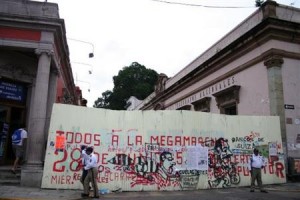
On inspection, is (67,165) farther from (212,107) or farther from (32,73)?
(212,107)

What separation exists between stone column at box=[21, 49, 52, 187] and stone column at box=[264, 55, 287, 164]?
9.64 m

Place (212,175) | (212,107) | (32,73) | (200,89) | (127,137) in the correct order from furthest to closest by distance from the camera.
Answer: (200,89)
(212,107)
(32,73)
(212,175)
(127,137)

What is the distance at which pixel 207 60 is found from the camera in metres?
19.8

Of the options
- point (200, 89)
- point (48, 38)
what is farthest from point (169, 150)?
point (200, 89)

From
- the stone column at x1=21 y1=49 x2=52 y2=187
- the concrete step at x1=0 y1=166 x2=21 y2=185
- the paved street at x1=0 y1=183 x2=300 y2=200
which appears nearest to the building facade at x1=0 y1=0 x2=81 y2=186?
the stone column at x1=21 y1=49 x2=52 y2=187

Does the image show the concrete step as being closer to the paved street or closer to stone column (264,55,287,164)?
the paved street

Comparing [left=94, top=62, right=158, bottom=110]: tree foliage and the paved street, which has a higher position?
[left=94, top=62, right=158, bottom=110]: tree foliage

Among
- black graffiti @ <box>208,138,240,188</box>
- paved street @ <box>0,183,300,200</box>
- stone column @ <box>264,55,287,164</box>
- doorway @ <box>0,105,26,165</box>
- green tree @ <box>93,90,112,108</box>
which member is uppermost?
green tree @ <box>93,90,112,108</box>

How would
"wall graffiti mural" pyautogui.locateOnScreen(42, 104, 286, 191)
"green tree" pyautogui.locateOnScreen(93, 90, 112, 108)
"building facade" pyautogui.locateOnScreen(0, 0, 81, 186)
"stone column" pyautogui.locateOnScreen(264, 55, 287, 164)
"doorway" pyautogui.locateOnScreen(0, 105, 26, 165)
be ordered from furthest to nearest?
"green tree" pyautogui.locateOnScreen(93, 90, 112, 108), "stone column" pyautogui.locateOnScreen(264, 55, 287, 164), "doorway" pyautogui.locateOnScreen(0, 105, 26, 165), "building facade" pyautogui.locateOnScreen(0, 0, 81, 186), "wall graffiti mural" pyautogui.locateOnScreen(42, 104, 286, 191)

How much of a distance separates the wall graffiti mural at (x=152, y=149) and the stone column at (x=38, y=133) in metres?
0.71

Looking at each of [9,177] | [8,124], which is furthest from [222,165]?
[8,124]

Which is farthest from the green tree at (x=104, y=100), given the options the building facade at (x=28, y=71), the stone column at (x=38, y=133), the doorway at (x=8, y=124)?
the stone column at (x=38, y=133)

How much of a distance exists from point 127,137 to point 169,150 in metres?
1.61

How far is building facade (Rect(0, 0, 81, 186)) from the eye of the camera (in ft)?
37.1
